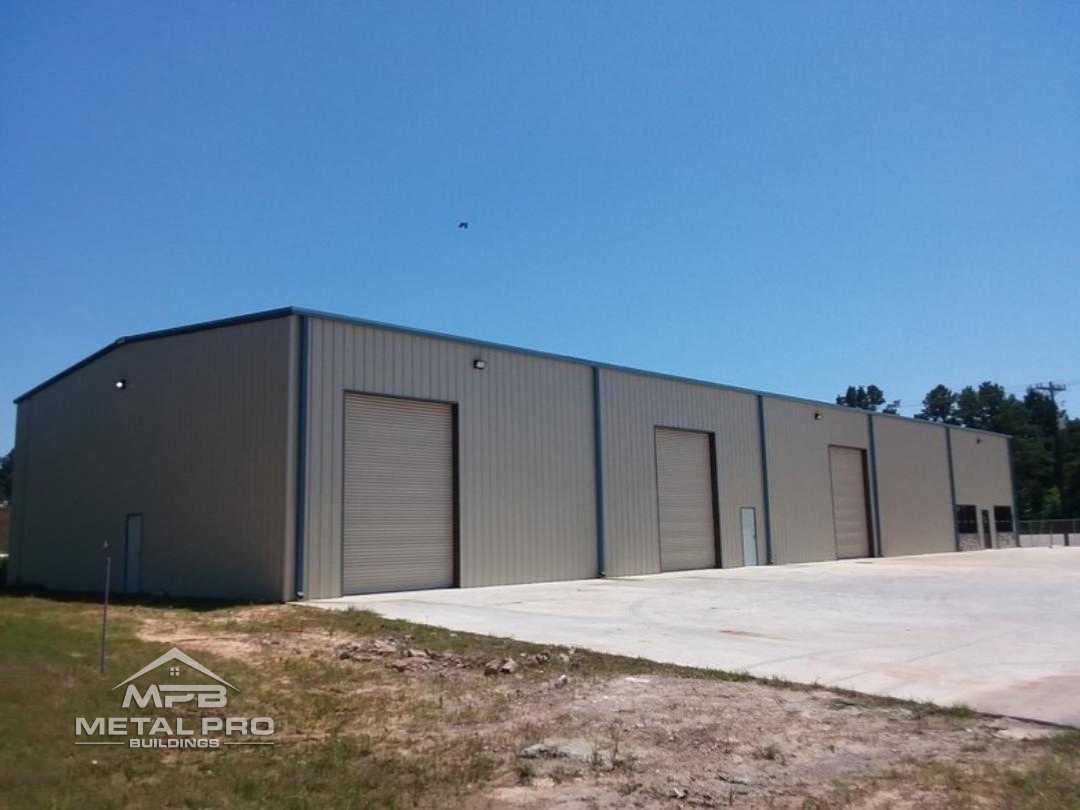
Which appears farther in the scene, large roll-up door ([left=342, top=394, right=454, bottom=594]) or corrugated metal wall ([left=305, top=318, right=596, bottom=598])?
large roll-up door ([left=342, top=394, right=454, bottom=594])

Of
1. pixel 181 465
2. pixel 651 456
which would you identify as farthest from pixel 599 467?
pixel 181 465

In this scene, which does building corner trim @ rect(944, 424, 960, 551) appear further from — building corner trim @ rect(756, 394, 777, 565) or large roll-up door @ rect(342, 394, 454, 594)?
large roll-up door @ rect(342, 394, 454, 594)

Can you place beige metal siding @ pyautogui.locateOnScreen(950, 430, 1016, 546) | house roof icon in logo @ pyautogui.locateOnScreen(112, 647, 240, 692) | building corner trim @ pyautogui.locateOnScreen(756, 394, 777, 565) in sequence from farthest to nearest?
beige metal siding @ pyautogui.locateOnScreen(950, 430, 1016, 546), building corner trim @ pyautogui.locateOnScreen(756, 394, 777, 565), house roof icon in logo @ pyautogui.locateOnScreen(112, 647, 240, 692)

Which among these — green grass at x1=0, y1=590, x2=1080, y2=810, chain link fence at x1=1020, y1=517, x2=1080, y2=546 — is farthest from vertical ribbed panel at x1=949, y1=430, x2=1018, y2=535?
green grass at x1=0, y1=590, x2=1080, y2=810

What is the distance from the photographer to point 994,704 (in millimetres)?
9508

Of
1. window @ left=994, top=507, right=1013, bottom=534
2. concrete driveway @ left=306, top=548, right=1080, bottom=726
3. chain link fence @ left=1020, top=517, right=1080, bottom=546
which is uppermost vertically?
window @ left=994, top=507, right=1013, bottom=534

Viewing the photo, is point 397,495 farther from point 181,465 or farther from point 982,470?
point 982,470

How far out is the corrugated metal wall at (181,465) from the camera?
21.3 m

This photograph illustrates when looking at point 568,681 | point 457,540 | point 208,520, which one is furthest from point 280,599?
point 568,681

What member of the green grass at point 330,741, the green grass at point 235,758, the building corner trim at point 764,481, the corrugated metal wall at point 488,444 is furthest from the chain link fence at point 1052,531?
the green grass at point 235,758

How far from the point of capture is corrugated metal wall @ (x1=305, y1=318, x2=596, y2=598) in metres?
21.6

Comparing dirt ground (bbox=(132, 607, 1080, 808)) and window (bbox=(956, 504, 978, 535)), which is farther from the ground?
window (bbox=(956, 504, 978, 535))

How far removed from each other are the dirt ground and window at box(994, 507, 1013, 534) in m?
53.4

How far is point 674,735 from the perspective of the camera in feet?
27.6
